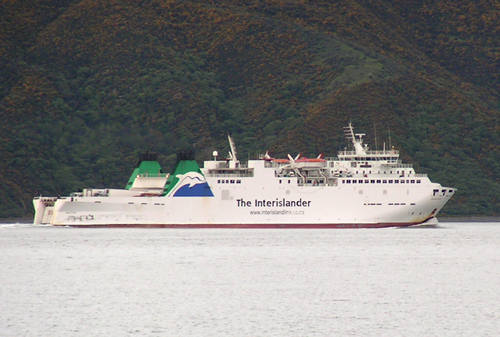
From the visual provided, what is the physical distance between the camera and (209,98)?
178 meters

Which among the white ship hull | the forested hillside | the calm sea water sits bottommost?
the calm sea water

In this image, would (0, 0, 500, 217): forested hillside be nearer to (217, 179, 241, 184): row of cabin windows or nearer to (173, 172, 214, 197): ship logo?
(173, 172, 214, 197): ship logo

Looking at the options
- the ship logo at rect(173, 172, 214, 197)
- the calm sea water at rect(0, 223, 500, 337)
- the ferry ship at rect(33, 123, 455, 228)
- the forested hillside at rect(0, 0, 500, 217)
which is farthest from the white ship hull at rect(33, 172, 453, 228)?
the forested hillside at rect(0, 0, 500, 217)

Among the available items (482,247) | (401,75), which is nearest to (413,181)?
(482,247)

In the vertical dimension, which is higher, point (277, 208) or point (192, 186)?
point (192, 186)

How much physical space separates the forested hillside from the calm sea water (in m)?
63.6

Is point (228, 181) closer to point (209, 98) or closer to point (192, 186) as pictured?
point (192, 186)

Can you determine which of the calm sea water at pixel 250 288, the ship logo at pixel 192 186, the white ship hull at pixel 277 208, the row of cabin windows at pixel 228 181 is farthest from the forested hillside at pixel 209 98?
the calm sea water at pixel 250 288

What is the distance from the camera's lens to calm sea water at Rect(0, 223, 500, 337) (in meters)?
41.5

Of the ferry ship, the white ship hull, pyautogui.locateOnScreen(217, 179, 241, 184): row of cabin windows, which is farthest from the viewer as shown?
pyautogui.locateOnScreen(217, 179, 241, 184): row of cabin windows

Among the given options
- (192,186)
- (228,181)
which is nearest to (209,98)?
(192,186)

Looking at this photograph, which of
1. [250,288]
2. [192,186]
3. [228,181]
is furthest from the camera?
[192,186]

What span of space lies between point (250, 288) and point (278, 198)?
5034cm

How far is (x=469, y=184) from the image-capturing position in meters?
149
